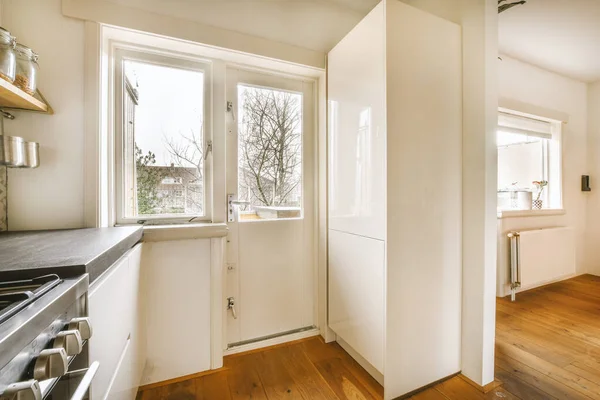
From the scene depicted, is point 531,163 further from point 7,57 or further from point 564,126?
point 7,57

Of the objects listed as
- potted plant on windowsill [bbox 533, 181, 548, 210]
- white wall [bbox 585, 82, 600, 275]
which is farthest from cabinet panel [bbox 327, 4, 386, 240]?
white wall [bbox 585, 82, 600, 275]

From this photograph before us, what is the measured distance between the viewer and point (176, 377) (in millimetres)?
1573

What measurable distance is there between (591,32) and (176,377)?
14.1 ft

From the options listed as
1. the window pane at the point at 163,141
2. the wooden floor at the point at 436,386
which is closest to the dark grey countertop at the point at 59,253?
the window pane at the point at 163,141

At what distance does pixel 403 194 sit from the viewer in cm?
139

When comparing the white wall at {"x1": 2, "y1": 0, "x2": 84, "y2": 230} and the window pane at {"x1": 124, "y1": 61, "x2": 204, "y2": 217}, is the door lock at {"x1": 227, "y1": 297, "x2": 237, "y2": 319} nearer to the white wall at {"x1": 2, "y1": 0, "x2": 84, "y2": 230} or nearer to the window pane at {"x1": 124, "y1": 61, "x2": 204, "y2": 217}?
the window pane at {"x1": 124, "y1": 61, "x2": 204, "y2": 217}

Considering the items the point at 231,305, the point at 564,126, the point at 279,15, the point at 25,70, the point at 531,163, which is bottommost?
the point at 231,305

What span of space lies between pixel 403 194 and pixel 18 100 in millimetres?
1824

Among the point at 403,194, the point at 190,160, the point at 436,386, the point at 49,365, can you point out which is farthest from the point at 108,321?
the point at 436,386

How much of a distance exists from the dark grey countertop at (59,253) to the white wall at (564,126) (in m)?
3.37

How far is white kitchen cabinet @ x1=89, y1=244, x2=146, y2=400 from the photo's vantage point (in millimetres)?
762

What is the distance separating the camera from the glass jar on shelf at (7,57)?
0.97 metres

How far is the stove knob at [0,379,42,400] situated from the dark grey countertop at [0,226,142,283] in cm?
30

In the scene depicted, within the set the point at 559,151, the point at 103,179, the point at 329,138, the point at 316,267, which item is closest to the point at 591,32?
the point at 559,151
